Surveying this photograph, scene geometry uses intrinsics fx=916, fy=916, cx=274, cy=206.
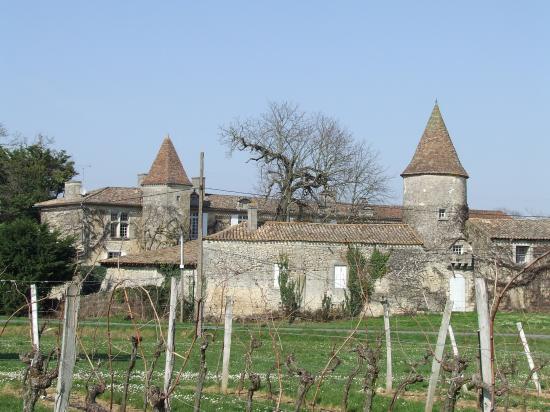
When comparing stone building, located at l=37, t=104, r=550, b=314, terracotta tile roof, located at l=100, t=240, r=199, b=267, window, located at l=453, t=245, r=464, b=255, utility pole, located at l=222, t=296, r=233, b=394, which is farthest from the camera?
window, located at l=453, t=245, r=464, b=255

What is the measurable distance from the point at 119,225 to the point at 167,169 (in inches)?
190

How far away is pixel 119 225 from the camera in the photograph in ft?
188

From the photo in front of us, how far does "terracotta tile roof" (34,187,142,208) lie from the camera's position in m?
56.5

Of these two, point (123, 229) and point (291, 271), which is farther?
point (123, 229)

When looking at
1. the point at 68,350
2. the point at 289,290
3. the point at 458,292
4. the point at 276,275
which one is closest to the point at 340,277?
the point at 289,290

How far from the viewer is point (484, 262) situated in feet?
146

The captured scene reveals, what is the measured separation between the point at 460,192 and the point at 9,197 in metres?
32.0

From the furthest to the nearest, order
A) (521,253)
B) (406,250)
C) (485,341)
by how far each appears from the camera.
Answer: (521,253), (406,250), (485,341)

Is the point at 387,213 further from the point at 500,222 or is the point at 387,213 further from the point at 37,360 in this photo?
the point at 37,360

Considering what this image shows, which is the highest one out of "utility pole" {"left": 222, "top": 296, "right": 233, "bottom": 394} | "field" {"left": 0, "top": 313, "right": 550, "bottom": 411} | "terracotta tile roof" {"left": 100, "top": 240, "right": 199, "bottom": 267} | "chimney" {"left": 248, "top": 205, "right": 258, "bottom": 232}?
"chimney" {"left": 248, "top": 205, "right": 258, "bottom": 232}

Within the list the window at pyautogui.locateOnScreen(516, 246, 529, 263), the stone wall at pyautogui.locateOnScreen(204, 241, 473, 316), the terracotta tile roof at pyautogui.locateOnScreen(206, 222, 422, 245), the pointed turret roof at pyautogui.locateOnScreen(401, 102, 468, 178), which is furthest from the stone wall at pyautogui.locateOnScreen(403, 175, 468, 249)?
the window at pyautogui.locateOnScreen(516, 246, 529, 263)

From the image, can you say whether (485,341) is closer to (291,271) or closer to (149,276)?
(291,271)

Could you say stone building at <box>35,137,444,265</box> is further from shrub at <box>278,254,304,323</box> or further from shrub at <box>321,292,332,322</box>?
shrub at <box>321,292,332,322</box>

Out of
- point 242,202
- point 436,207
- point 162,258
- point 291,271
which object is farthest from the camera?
point 242,202
